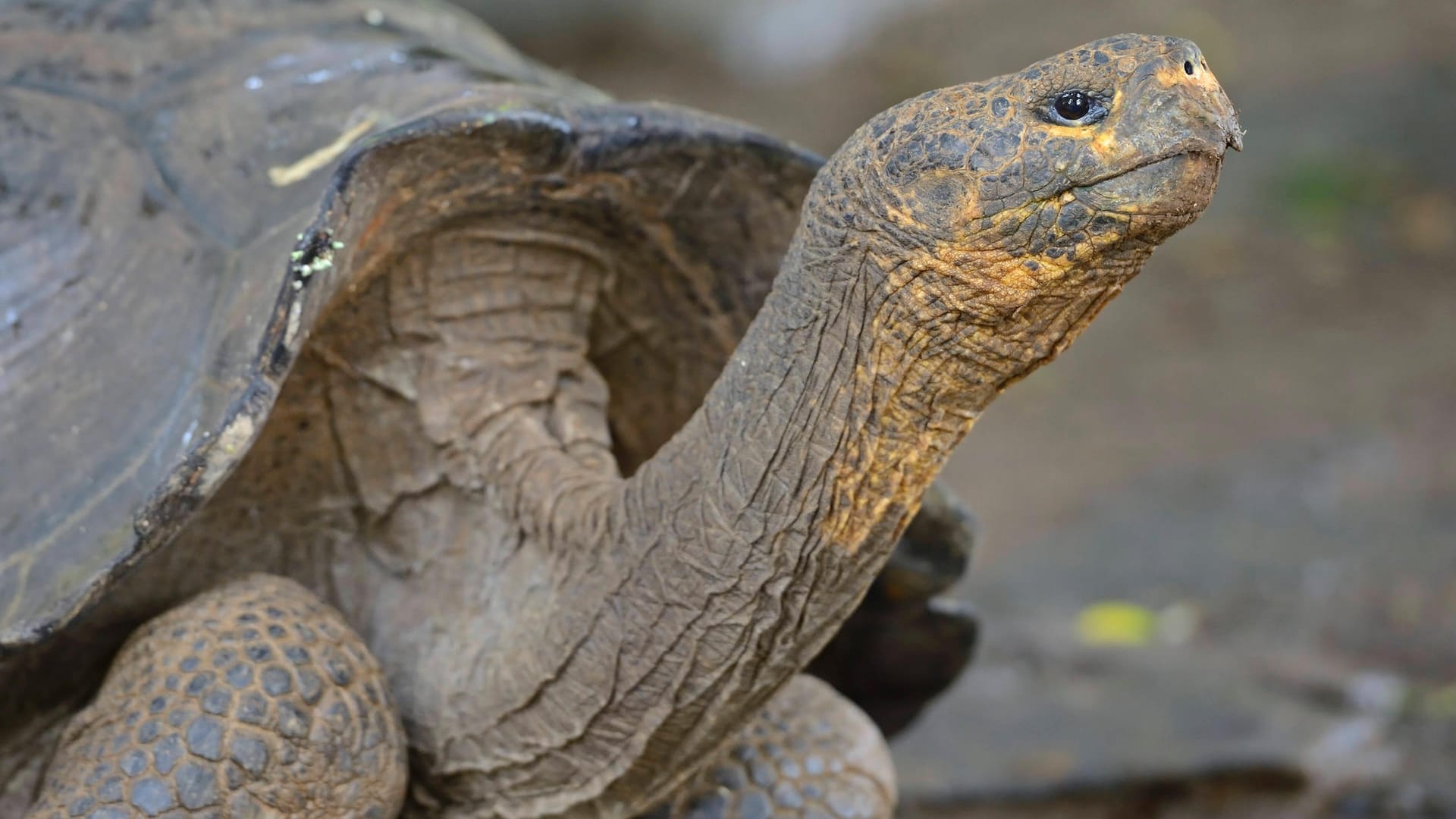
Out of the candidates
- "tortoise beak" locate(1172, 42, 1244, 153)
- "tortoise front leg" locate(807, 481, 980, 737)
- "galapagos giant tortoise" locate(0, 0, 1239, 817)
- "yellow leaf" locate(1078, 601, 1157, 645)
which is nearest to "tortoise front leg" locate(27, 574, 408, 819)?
"galapagos giant tortoise" locate(0, 0, 1239, 817)

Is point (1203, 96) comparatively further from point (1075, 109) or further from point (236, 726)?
point (236, 726)

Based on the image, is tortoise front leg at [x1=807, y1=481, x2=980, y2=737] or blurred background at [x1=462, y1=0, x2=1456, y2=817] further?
blurred background at [x1=462, y1=0, x2=1456, y2=817]

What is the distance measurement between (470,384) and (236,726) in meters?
0.62

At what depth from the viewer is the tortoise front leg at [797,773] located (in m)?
2.19

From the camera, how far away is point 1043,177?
1300mm

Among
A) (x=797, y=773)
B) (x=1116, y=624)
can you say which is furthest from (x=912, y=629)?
(x=1116, y=624)

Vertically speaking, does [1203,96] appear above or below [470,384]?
above

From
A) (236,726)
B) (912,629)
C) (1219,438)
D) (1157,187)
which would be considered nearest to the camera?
(1157,187)

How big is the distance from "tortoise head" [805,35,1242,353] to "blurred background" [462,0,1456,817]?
236 cm

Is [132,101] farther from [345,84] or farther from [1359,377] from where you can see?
[1359,377]


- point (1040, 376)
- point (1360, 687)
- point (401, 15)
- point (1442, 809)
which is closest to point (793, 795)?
point (401, 15)

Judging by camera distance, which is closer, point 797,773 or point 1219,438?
point 797,773

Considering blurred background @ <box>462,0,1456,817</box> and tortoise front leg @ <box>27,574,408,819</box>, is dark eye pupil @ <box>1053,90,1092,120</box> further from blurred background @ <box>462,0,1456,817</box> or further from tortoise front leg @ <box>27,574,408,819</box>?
blurred background @ <box>462,0,1456,817</box>

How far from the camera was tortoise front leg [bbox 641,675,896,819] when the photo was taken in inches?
86.3
